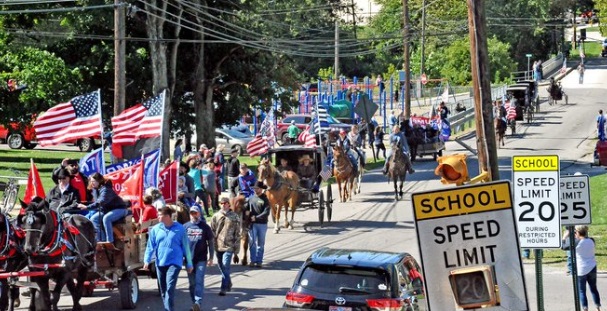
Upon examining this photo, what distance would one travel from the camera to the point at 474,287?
417 inches

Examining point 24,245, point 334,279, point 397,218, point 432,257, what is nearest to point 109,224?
point 24,245

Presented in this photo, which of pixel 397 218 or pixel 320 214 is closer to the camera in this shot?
pixel 320 214

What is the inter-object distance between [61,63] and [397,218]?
15.0m

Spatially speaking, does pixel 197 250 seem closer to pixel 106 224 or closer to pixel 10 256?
pixel 106 224

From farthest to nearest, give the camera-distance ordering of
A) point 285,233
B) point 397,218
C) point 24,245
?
point 397,218, point 285,233, point 24,245

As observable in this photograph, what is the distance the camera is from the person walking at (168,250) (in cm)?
1792

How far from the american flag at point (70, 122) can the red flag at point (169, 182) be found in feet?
5.81

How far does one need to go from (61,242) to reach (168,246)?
1.79 meters

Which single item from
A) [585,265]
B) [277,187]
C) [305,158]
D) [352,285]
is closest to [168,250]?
[352,285]

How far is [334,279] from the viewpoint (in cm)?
1567

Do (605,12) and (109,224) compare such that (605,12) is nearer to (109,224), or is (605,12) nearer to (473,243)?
(109,224)

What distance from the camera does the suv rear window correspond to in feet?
50.9

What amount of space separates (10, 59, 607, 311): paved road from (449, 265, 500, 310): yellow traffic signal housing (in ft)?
1.04

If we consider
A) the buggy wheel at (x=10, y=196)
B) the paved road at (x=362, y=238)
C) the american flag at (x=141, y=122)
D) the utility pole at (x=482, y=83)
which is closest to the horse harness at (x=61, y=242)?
the paved road at (x=362, y=238)
